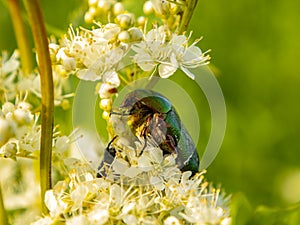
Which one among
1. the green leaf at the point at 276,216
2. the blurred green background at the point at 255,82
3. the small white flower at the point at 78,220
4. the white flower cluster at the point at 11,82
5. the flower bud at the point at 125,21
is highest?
the blurred green background at the point at 255,82

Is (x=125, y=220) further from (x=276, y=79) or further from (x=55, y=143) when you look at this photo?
(x=276, y=79)

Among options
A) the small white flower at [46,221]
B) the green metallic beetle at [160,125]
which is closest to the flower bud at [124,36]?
the green metallic beetle at [160,125]

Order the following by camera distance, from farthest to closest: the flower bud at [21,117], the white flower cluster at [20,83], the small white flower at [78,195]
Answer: the white flower cluster at [20,83], the small white flower at [78,195], the flower bud at [21,117]

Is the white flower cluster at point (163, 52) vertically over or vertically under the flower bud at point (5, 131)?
over

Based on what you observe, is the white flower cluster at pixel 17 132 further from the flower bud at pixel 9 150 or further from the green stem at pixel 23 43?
the green stem at pixel 23 43

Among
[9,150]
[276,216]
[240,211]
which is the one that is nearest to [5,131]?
[9,150]

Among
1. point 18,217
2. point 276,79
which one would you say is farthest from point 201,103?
point 18,217
